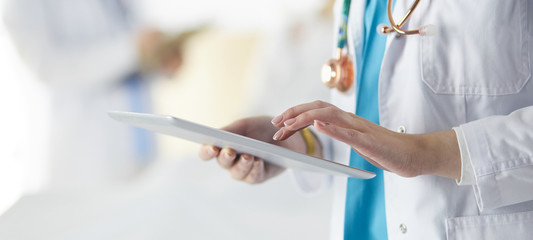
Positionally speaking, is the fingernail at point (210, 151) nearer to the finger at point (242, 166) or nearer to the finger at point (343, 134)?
the finger at point (242, 166)

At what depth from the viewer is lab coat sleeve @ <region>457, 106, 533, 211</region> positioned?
20.9 inches

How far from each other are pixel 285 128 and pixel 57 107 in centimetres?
195

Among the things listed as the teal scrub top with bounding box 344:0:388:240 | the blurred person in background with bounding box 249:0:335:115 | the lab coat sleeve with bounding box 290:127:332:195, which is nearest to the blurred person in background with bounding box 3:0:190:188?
the blurred person in background with bounding box 249:0:335:115

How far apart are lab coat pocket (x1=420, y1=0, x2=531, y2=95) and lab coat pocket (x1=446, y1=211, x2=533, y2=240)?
0.49 feet

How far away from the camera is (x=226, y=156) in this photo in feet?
2.17

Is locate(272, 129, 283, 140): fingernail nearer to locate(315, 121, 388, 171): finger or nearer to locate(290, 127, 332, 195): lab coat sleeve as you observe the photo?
locate(315, 121, 388, 171): finger

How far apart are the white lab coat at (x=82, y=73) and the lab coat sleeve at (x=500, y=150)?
6.39ft

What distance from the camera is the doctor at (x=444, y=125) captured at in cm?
52

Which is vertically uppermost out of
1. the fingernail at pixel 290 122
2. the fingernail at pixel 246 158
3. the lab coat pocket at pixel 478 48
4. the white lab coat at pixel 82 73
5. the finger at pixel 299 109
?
the white lab coat at pixel 82 73

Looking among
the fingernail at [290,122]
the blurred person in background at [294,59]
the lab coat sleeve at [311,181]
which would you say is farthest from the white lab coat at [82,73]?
the fingernail at [290,122]

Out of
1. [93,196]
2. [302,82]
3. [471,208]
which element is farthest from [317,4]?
[471,208]

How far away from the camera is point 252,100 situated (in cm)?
262

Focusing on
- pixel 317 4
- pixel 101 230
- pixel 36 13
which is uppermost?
pixel 317 4

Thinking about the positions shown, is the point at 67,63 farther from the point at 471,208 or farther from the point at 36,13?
the point at 471,208
